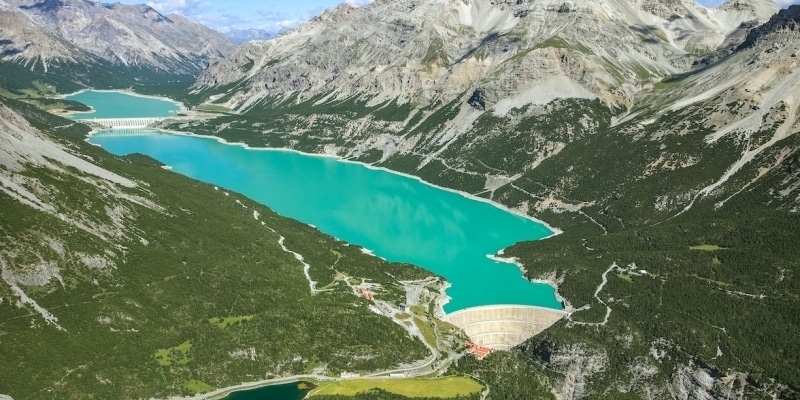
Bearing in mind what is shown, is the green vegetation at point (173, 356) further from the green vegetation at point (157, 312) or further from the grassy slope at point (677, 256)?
the grassy slope at point (677, 256)

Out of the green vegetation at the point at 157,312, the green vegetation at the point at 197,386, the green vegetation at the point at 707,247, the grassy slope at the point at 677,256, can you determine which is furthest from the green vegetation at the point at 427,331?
the green vegetation at the point at 707,247

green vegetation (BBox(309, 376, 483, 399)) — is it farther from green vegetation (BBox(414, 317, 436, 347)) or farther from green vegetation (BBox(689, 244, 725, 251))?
green vegetation (BBox(689, 244, 725, 251))

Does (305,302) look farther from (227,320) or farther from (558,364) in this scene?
(558,364)

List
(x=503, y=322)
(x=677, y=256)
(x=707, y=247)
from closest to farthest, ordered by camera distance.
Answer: (x=503, y=322) < (x=677, y=256) < (x=707, y=247)

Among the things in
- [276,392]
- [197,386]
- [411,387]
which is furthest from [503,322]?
[197,386]

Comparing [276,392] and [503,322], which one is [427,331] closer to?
[503,322]
